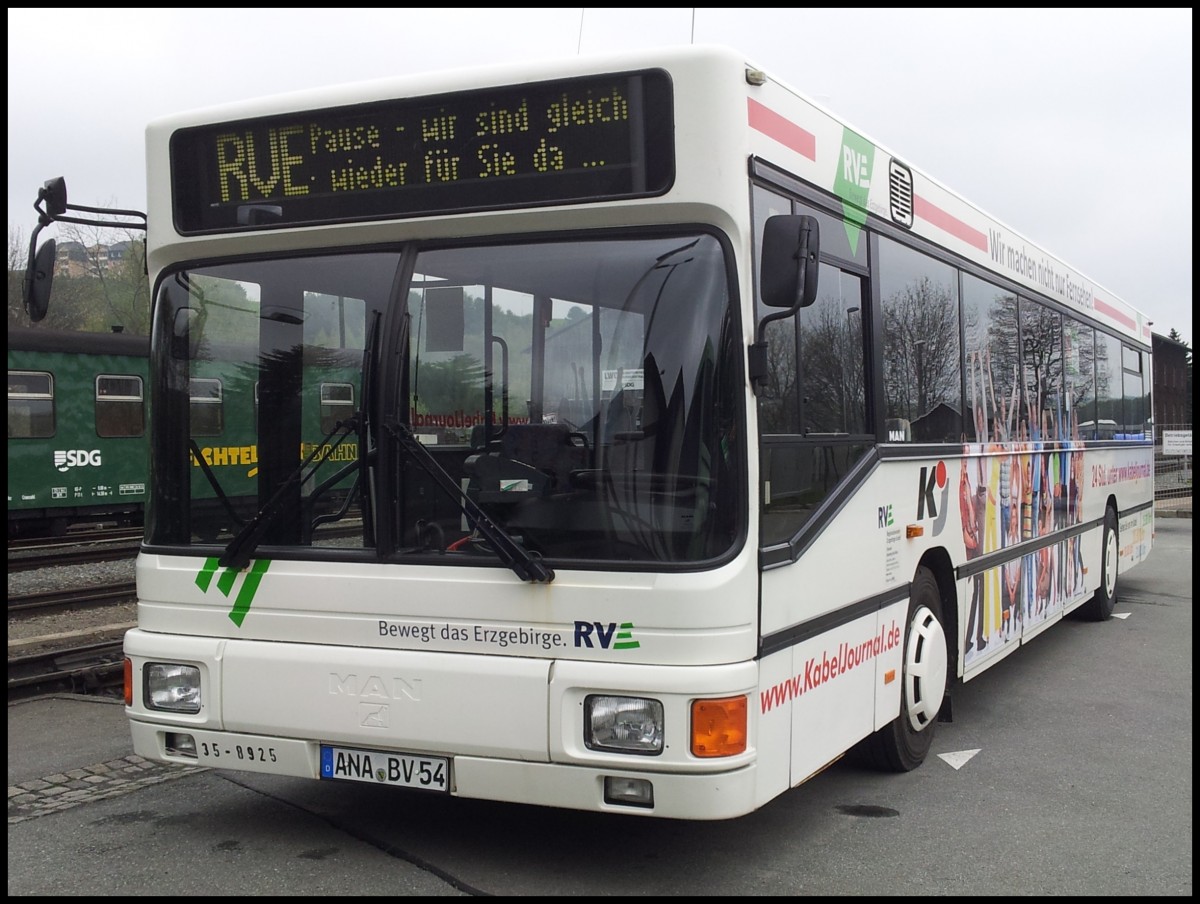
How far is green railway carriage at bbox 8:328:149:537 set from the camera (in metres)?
18.9

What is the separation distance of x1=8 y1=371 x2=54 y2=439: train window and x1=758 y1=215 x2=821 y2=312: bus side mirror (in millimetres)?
16809

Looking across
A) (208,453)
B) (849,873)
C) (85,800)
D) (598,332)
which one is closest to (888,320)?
(598,332)

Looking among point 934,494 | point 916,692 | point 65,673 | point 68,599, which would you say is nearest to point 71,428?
point 68,599

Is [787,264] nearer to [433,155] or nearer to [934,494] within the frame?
[433,155]

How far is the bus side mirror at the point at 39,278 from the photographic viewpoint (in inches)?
201

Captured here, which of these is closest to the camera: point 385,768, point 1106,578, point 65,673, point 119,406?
point 385,768

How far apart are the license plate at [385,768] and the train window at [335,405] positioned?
123 centimetres

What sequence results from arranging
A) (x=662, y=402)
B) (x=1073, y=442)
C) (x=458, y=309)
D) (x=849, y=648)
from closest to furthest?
(x=662, y=402) → (x=458, y=309) → (x=849, y=648) → (x=1073, y=442)

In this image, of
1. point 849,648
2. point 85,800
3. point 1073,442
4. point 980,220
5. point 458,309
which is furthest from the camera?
point 1073,442

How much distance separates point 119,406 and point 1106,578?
15.1 m

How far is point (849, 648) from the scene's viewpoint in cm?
553

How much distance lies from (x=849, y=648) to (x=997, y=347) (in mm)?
3464

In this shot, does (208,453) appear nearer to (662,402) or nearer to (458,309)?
(458,309)

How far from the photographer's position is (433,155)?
4.87m
